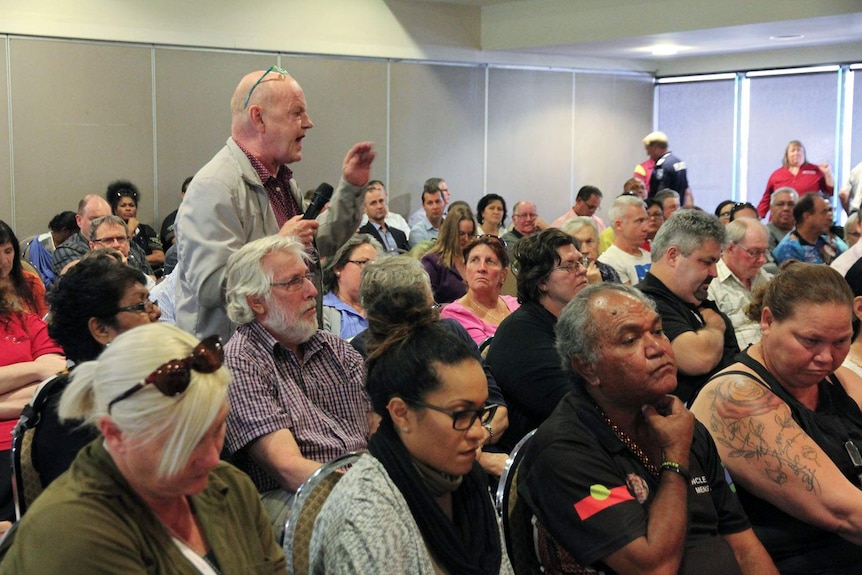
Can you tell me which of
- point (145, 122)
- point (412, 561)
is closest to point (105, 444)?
point (412, 561)

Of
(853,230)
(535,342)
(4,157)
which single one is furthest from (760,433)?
(4,157)

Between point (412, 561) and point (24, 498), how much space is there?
1039mm

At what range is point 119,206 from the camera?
8312mm

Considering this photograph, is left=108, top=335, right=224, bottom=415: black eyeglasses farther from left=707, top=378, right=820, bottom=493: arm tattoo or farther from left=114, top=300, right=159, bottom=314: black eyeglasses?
left=707, top=378, right=820, bottom=493: arm tattoo

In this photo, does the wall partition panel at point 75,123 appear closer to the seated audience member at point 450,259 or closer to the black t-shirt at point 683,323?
the seated audience member at point 450,259

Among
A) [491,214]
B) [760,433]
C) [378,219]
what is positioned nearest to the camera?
[760,433]

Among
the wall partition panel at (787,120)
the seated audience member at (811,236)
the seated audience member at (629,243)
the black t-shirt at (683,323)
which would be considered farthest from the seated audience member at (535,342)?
the wall partition panel at (787,120)

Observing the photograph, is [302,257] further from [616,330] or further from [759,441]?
[759,441]

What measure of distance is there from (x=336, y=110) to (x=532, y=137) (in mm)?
2855

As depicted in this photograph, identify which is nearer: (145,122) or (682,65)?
(145,122)

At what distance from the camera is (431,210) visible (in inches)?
386

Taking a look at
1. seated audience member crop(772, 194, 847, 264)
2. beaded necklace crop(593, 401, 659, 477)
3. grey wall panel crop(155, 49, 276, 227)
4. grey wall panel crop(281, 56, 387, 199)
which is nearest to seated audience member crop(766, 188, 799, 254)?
seated audience member crop(772, 194, 847, 264)

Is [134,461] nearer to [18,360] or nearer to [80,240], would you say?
[18,360]

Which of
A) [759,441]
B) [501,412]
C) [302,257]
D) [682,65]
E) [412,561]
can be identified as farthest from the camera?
[682,65]
